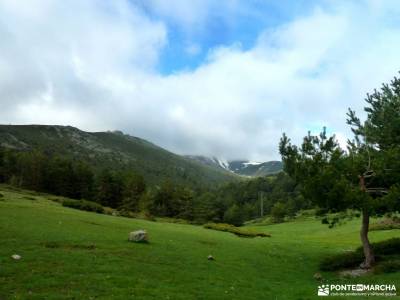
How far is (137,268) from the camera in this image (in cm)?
2386

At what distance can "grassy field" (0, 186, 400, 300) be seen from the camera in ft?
62.4

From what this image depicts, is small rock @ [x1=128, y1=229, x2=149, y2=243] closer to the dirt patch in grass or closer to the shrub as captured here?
the dirt patch in grass

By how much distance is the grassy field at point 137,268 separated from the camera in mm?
19031

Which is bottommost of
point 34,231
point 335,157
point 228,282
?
point 228,282

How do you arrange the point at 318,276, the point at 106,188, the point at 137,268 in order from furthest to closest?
1. the point at 106,188
2. the point at 318,276
3. the point at 137,268

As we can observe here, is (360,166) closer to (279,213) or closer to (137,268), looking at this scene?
(137,268)

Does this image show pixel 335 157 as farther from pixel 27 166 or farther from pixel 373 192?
pixel 27 166

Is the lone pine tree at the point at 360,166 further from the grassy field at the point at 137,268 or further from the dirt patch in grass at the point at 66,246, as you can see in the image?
the dirt patch in grass at the point at 66,246

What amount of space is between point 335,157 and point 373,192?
5.15 metres

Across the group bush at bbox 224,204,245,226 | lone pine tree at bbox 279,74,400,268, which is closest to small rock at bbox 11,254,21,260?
lone pine tree at bbox 279,74,400,268

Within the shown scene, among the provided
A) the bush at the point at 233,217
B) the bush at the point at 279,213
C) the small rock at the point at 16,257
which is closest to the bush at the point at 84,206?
the small rock at the point at 16,257

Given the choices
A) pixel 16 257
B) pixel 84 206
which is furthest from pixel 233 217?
pixel 16 257

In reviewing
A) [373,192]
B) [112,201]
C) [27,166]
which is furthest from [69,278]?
[27,166]

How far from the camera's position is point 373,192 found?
29875 mm
